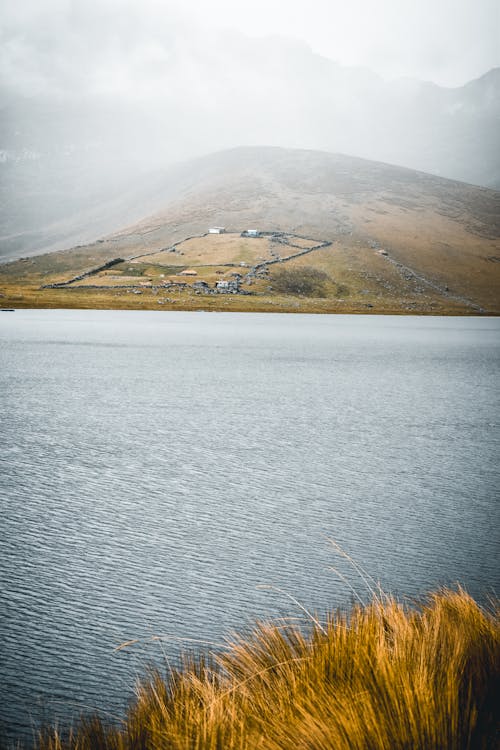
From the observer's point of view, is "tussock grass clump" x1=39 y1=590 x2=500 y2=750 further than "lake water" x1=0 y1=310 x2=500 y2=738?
No

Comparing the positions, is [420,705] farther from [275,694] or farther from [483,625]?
[483,625]

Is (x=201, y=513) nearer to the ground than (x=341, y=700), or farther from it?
nearer to the ground

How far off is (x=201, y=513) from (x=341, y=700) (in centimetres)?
870

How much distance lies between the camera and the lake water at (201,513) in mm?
7935

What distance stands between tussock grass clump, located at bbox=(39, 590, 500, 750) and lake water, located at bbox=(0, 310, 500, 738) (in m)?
1.77

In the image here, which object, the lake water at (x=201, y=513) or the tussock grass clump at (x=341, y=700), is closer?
the tussock grass clump at (x=341, y=700)

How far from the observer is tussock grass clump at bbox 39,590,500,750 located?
13.8ft

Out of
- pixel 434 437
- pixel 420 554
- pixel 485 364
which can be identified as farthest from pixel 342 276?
pixel 420 554

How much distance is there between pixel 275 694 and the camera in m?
4.87

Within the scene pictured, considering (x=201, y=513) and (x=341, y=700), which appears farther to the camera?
(x=201, y=513)

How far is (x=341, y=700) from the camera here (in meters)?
4.41

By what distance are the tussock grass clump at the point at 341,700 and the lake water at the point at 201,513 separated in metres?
1.77

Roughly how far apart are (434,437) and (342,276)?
16293 cm

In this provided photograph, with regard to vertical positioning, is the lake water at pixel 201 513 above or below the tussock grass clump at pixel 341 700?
below
